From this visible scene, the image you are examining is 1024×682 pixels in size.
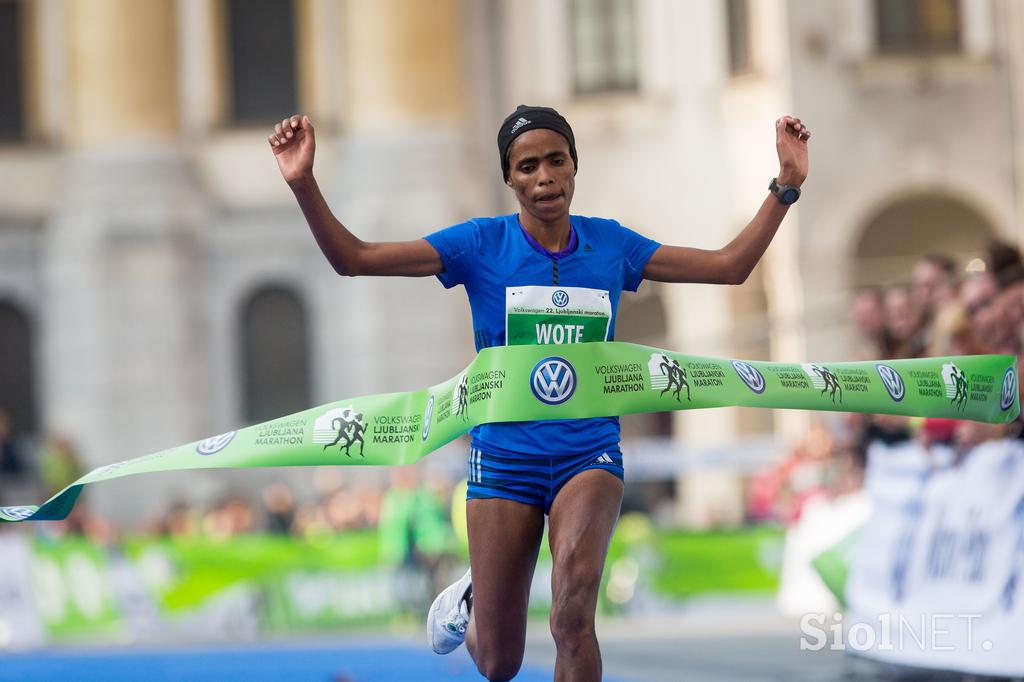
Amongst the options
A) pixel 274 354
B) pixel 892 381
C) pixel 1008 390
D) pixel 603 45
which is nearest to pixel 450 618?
pixel 892 381

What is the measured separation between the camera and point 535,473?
6688mm

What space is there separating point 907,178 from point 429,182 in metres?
7.74

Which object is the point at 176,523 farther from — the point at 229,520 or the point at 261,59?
the point at 261,59

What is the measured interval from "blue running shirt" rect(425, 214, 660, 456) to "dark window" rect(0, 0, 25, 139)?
28.7 meters

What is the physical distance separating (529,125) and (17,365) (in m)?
28.6

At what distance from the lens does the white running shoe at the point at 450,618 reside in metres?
7.38

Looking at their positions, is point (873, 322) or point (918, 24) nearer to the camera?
point (873, 322)

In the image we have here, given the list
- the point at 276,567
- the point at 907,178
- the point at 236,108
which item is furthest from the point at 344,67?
the point at 276,567

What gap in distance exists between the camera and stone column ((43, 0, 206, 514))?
32.0 meters

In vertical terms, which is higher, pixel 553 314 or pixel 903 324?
pixel 553 314

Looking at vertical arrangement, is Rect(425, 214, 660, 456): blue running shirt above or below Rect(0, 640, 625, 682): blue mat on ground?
above

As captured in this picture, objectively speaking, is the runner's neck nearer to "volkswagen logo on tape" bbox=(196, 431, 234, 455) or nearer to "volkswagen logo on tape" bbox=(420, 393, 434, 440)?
"volkswagen logo on tape" bbox=(420, 393, 434, 440)

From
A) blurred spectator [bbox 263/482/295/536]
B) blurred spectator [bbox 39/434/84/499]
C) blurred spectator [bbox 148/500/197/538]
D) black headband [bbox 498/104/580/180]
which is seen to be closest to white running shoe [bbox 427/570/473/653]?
black headband [bbox 498/104/580/180]

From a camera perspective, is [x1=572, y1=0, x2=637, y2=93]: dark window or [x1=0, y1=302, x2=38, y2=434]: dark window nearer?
[x1=572, y1=0, x2=637, y2=93]: dark window
